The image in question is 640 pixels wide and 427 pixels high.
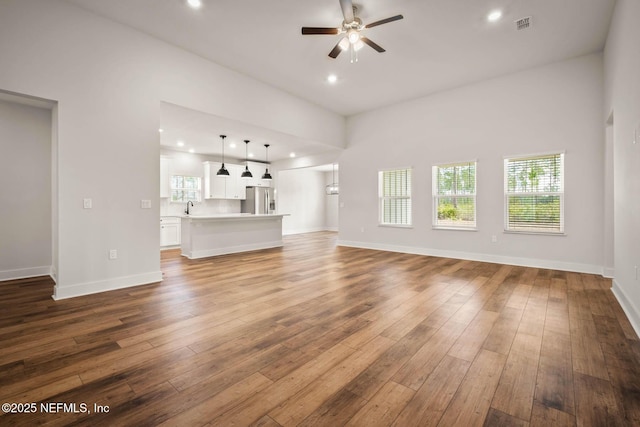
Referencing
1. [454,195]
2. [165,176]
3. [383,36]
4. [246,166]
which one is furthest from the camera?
[246,166]

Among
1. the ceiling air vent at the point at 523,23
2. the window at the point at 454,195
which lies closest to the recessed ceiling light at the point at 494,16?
the ceiling air vent at the point at 523,23

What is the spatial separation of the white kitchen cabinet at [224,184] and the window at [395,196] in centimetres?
495

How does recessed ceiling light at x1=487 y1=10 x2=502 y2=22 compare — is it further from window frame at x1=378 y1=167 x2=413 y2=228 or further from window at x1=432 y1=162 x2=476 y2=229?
window frame at x1=378 y1=167 x2=413 y2=228

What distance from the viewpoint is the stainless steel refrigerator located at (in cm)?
979

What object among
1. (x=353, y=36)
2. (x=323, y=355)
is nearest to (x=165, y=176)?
(x=353, y=36)

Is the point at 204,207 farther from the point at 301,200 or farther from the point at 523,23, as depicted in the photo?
the point at 523,23

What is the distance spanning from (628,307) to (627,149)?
1.59 meters

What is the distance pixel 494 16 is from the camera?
11.9 feet

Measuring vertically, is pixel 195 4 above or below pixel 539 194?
above

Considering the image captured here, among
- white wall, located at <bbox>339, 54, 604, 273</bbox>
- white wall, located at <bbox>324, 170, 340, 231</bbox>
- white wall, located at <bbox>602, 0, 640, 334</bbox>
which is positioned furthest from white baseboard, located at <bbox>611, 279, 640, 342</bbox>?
white wall, located at <bbox>324, 170, 340, 231</bbox>

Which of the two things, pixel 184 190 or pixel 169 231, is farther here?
pixel 184 190

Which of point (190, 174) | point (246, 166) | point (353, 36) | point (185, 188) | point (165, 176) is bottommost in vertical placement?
point (185, 188)

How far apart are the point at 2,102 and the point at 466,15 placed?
22.5 ft

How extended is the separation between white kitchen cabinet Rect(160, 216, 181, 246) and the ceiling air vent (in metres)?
8.29
